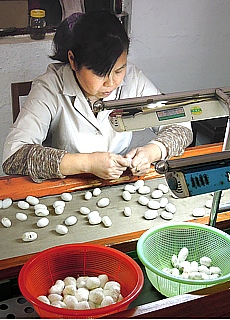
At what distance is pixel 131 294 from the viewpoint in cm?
101

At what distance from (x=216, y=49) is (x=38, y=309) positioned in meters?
2.66

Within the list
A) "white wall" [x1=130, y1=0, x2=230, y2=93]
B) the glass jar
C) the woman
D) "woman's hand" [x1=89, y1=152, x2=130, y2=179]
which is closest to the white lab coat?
the woman

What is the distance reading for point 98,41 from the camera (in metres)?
1.77

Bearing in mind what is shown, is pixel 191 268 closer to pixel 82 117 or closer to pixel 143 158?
pixel 143 158

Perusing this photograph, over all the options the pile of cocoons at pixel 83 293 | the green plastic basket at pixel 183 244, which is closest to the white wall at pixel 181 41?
the green plastic basket at pixel 183 244

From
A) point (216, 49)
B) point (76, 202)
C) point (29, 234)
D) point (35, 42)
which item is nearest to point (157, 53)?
point (216, 49)

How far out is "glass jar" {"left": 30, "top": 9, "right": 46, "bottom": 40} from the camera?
276cm

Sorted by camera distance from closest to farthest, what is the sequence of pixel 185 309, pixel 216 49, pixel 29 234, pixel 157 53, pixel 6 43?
1. pixel 185 309
2. pixel 29 234
3. pixel 6 43
4. pixel 157 53
5. pixel 216 49

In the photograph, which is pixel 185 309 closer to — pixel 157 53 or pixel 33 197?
pixel 33 197

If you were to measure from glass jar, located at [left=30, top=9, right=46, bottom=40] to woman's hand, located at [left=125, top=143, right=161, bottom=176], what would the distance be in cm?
129

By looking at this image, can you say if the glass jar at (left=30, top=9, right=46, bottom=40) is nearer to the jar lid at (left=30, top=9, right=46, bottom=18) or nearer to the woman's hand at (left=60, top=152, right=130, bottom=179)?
the jar lid at (left=30, top=9, right=46, bottom=18)

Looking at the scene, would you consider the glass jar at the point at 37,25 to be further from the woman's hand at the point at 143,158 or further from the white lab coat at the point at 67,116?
the woman's hand at the point at 143,158

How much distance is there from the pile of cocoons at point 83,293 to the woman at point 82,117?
1.69ft

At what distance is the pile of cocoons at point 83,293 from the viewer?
1.04 m
